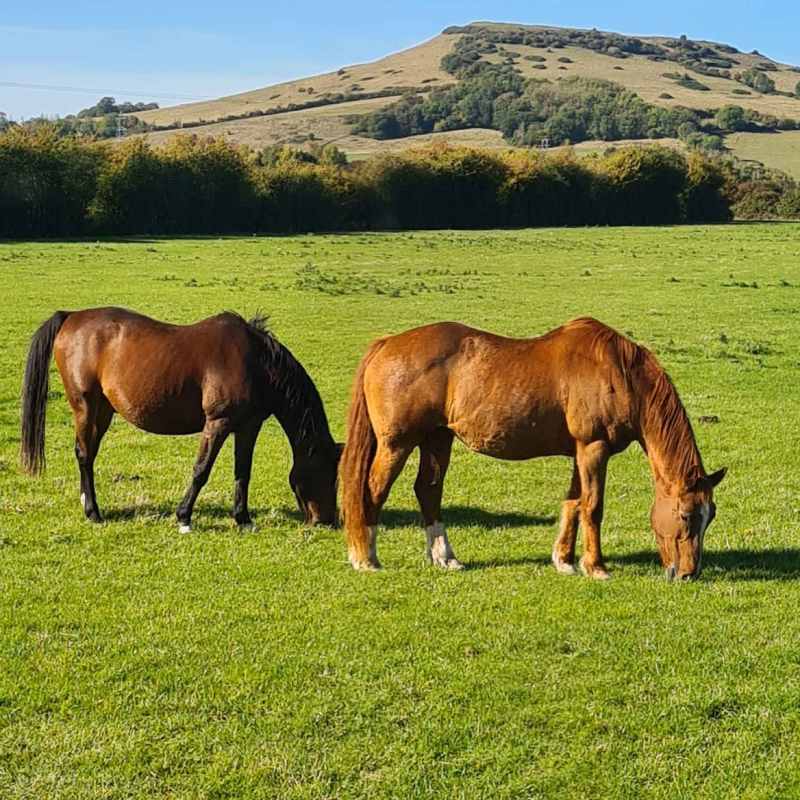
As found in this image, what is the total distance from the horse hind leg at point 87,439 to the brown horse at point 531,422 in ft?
8.66

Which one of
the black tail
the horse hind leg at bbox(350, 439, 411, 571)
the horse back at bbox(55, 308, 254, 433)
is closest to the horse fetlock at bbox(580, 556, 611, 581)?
the horse hind leg at bbox(350, 439, 411, 571)

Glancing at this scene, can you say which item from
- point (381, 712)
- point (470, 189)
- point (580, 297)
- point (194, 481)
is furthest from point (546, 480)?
point (470, 189)

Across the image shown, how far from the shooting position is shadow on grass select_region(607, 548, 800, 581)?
8305 millimetres

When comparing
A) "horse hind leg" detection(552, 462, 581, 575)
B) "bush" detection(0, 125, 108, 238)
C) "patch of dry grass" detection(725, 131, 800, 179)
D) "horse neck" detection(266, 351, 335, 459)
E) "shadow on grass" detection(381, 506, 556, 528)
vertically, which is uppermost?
"patch of dry grass" detection(725, 131, 800, 179)

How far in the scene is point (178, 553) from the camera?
860 cm

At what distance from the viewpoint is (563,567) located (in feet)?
27.2

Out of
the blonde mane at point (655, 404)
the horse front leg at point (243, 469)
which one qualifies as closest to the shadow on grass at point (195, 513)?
the horse front leg at point (243, 469)

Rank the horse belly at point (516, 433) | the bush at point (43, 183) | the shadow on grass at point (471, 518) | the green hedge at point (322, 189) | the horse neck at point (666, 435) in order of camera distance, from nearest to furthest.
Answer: the horse neck at point (666, 435)
the horse belly at point (516, 433)
the shadow on grass at point (471, 518)
the bush at point (43, 183)
the green hedge at point (322, 189)

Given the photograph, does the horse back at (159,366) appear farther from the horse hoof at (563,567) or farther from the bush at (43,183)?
the bush at (43,183)

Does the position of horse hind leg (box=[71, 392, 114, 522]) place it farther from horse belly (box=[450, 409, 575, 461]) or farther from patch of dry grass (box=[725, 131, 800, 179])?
patch of dry grass (box=[725, 131, 800, 179])

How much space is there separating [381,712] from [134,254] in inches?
1656

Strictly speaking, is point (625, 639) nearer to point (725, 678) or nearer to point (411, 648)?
point (725, 678)

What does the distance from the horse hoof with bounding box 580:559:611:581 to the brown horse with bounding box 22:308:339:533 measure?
101 inches

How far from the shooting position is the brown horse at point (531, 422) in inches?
313
